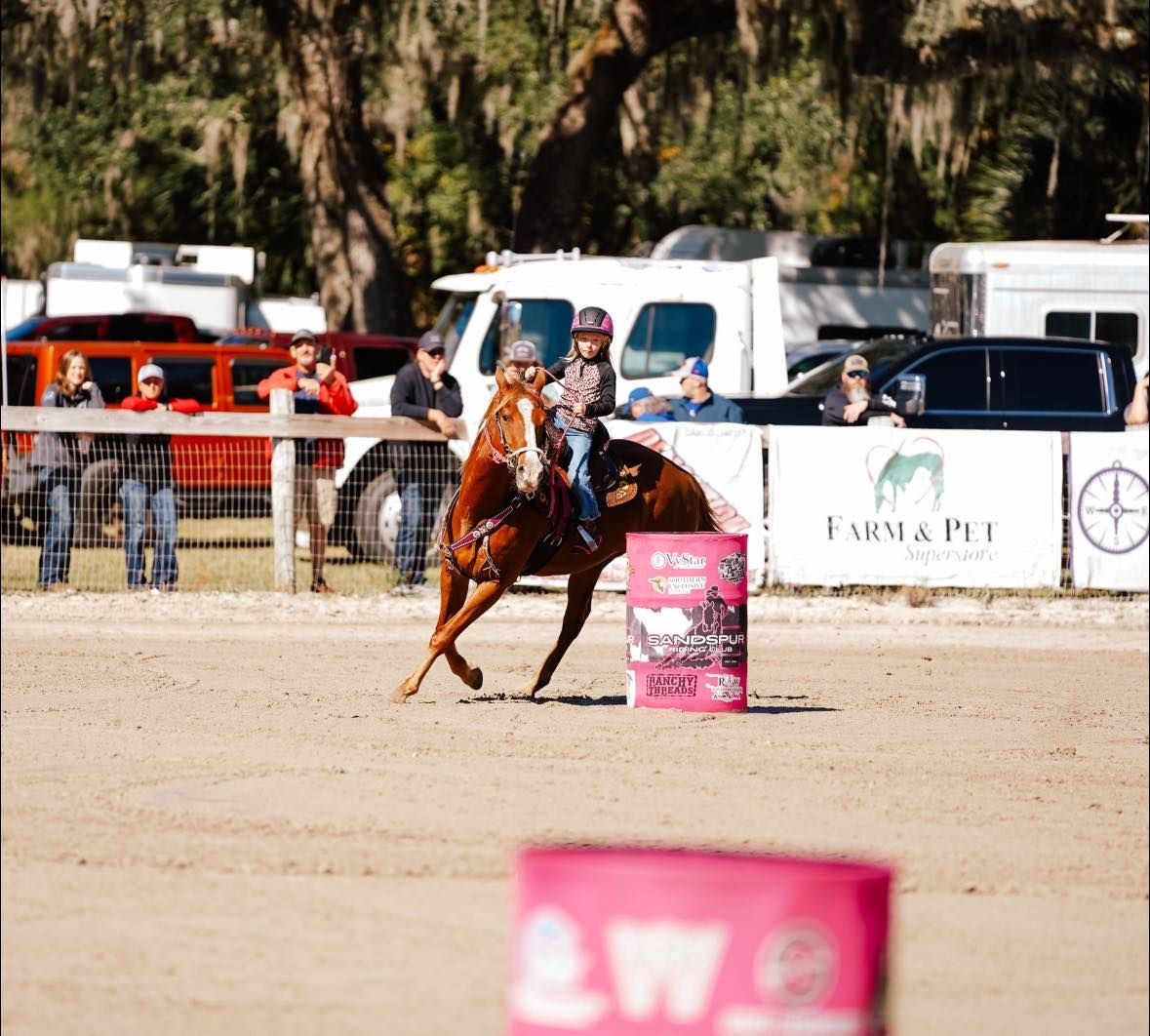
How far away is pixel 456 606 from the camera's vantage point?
11.4 metres

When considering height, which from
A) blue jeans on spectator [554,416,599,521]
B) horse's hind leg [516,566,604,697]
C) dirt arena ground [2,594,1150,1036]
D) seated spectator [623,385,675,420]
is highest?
seated spectator [623,385,675,420]

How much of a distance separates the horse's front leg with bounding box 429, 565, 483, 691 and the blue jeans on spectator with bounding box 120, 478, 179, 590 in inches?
214

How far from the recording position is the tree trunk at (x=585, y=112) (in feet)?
89.0

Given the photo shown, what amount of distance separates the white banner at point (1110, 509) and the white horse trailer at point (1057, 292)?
5.44 meters

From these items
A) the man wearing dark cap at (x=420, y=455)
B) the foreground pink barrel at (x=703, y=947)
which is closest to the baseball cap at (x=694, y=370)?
the man wearing dark cap at (x=420, y=455)

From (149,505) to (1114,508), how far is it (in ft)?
26.4

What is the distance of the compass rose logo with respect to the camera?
17.2 meters

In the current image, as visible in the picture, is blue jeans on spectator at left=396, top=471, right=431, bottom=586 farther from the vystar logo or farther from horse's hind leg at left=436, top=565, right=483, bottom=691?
the vystar logo

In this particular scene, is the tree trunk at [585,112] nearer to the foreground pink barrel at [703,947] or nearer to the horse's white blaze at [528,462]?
the horse's white blaze at [528,462]

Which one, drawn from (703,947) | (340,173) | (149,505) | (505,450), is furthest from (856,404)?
(703,947)

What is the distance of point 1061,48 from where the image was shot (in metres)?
25.9

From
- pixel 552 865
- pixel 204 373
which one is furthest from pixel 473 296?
pixel 552 865

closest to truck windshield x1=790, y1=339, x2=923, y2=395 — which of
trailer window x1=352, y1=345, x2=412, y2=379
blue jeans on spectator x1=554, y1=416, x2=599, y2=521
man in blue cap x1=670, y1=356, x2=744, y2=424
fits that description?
man in blue cap x1=670, y1=356, x2=744, y2=424

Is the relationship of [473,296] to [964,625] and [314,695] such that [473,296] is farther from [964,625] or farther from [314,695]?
[314,695]
